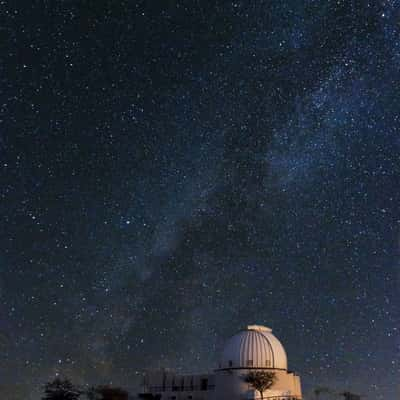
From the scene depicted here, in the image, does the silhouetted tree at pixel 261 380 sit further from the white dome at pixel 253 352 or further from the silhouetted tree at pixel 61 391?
the silhouetted tree at pixel 61 391

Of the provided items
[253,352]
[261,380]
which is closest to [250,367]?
[253,352]

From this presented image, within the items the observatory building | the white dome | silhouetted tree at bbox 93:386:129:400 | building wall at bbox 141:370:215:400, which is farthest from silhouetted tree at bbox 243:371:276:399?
silhouetted tree at bbox 93:386:129:400

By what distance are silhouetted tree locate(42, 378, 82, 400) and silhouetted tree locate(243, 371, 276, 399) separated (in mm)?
19236

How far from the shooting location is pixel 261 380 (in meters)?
45.8

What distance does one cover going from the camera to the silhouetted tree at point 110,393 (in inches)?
2162

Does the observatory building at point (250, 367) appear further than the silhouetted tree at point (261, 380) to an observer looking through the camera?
Yes

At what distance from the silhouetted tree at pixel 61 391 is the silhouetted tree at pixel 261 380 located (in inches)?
757

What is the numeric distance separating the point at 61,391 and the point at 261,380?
21.8 m

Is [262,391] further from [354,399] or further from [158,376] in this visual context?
[158,376]

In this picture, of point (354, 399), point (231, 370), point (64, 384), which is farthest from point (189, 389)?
point (354, 399)

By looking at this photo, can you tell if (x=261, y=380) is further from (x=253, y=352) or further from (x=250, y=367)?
(x=253, y=352)

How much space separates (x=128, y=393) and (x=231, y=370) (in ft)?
47.9

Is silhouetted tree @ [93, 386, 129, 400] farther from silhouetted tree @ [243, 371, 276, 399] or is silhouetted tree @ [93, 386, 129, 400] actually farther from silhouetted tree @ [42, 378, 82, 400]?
silhouetted tree @ [243, 371, 276, 399]

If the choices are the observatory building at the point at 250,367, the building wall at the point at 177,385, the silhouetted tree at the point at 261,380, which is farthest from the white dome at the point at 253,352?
the building wall at the point at 177,385
